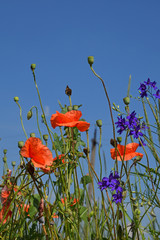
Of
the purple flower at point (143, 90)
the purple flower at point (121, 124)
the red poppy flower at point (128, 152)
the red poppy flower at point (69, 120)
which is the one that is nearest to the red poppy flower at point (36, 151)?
the red poppy flower at point (69, 120)

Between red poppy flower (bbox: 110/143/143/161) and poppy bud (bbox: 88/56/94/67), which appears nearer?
poppy bud (bbox: 88/56/94/67)

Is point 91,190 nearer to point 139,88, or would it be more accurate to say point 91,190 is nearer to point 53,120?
point 53,120

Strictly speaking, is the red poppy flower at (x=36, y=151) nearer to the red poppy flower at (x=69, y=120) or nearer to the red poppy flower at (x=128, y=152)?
the red poppy flower at (x=69, y=120)

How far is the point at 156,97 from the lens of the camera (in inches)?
85.7

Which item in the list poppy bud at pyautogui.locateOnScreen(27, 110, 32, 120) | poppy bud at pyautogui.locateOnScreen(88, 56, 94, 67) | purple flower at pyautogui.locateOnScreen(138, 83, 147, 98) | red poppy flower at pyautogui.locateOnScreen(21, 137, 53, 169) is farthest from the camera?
purple flower at pyautogui.locateOnScreen(138, 83, 147, 98)

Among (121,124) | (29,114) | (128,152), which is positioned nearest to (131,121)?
(121,124)

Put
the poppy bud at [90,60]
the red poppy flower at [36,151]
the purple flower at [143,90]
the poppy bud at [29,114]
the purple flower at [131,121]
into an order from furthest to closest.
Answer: the purple flower at [143,90] < the purple flower at [131,121] < the poppy bud at [29,114] < the poppy bud at [90,60] < the red poppy flower at [36,151]

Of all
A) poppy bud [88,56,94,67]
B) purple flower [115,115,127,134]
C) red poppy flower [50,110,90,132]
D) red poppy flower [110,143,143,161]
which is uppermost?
poppy bud [88,56,94,67]

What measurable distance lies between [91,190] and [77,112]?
491mm

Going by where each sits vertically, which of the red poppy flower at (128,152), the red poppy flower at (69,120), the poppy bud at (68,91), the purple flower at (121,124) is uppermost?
the poppy bud at (68,91)

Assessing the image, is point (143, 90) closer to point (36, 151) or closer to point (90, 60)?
point (90, 60)

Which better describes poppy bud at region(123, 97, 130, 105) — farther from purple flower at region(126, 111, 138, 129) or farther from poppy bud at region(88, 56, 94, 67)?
poppy bud at region(88, 56, 94, 67)

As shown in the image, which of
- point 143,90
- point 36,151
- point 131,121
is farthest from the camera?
point 143,90

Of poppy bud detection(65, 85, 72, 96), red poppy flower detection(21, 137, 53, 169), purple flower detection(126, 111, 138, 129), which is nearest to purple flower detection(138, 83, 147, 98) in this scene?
purple flower detection(126, 111, 138, 129)
